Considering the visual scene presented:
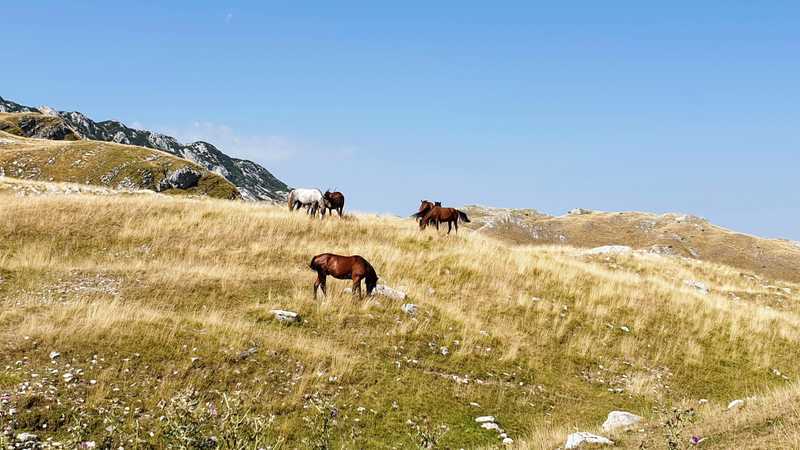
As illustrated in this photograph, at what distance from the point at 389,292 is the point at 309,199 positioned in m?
13.9

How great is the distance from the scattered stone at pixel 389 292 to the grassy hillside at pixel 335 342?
0.50m

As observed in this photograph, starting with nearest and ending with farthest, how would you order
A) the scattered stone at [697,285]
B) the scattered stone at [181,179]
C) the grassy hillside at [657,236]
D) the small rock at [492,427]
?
the small rock at [492,427]
the scattered stone at [697,285]
the grassy hillside at [657,236]
the scattered stone at [181,179]

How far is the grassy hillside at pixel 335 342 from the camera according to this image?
9.69 meters

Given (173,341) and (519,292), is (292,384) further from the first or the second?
(519,292)

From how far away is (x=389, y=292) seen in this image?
18.9m

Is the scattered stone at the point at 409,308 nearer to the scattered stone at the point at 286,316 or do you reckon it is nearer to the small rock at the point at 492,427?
the scattered stone at the point at 286,316

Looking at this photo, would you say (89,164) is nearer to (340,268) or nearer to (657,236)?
(340,268)

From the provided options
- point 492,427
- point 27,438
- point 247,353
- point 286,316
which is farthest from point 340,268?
point 27,438

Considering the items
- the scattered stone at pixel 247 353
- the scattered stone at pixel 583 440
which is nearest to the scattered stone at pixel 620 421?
the scattered stone at pixel 583 440

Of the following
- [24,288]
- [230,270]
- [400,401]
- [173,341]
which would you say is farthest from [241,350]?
[24,288]

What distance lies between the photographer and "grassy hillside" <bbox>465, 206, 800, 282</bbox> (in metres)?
80.7

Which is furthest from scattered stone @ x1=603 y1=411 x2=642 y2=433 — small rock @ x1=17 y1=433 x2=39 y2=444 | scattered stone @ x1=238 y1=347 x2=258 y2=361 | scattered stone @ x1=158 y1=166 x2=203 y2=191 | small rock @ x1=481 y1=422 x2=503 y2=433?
scattered stone @ x1=158 y1=166 x2=203 y2=191

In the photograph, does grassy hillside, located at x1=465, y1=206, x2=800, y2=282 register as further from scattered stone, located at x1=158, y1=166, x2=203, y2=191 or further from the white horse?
the white horse

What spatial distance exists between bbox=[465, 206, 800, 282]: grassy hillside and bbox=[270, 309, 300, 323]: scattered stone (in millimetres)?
71782
